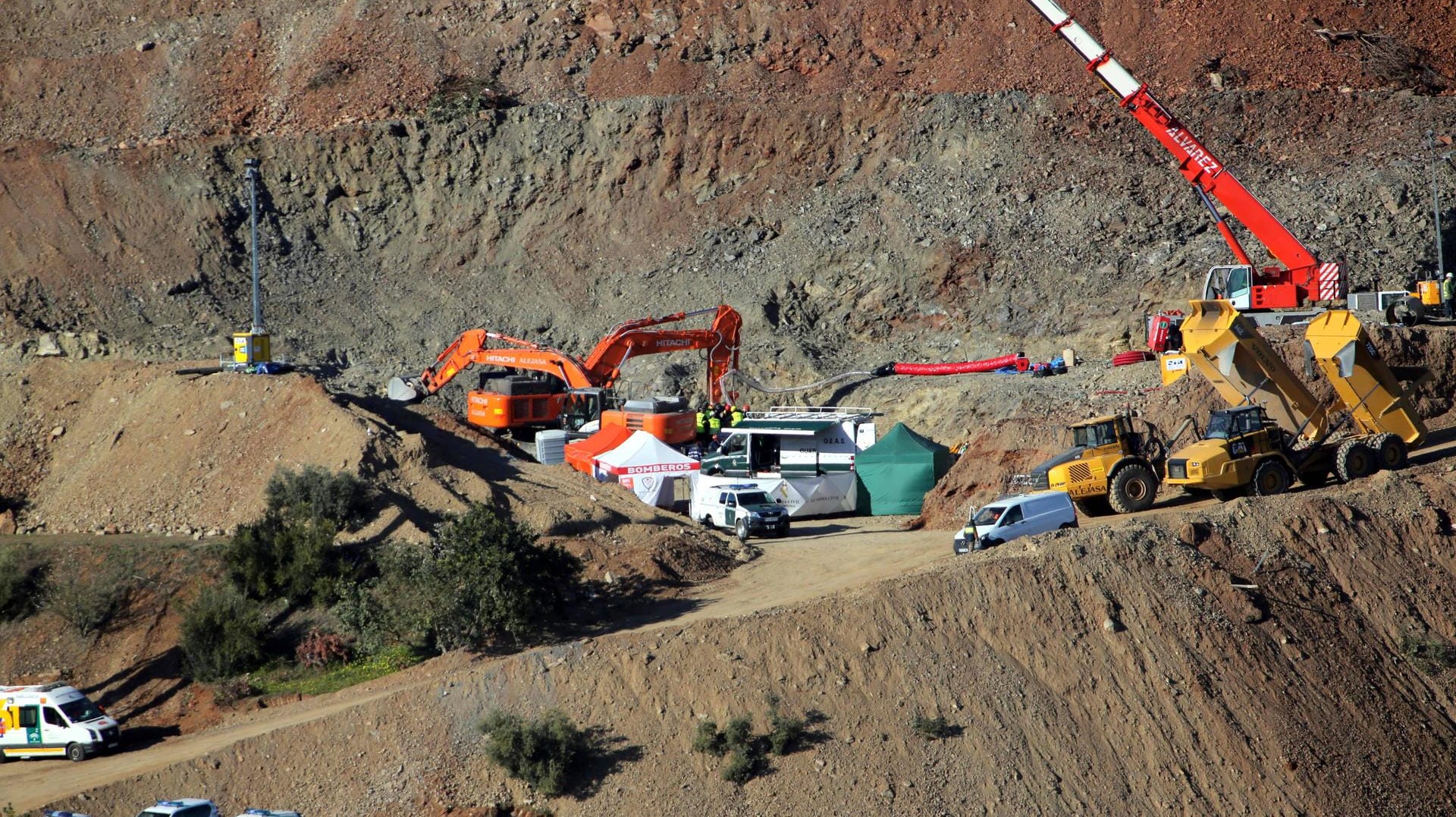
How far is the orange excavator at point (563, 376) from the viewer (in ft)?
125

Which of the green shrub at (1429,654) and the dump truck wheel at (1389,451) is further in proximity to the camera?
the dump truck wheel at (1389,451)

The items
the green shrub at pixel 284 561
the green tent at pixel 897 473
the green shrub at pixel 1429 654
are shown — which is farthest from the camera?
the green tent at pixel 897 473

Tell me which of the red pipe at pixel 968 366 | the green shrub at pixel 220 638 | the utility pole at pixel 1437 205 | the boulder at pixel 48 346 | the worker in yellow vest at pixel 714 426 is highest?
the utility pole at pixel 1437 205

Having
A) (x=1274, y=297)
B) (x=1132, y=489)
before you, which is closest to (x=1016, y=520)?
(x=1132, y=489)

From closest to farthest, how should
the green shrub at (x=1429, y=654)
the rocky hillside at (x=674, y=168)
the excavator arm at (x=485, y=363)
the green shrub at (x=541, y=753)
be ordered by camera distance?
the green shrub at (x=541, y=753) < the green shrub at (x=1429, y=654) < the excavator arm at (x=485, y=363) < the rocky hillside at (x=674, y=168)

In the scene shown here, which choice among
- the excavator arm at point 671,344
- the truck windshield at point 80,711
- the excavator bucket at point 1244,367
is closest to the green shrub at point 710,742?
the truck windshield at point 80,711

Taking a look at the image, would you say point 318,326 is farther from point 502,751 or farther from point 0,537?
point 502,751

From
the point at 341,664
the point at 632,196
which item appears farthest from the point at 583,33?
the point at 341,664

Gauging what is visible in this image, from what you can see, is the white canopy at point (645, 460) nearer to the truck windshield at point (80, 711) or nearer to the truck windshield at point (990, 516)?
the truck windshield at point (990, 516)

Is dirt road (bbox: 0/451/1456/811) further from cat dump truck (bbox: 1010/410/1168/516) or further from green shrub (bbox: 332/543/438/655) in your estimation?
green shrub (bbox: 332/543/438/655)

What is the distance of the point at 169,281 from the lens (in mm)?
46719

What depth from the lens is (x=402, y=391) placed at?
39938mm

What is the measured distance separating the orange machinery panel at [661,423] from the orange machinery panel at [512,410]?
8.91ft

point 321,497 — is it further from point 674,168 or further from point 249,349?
point 674,168
